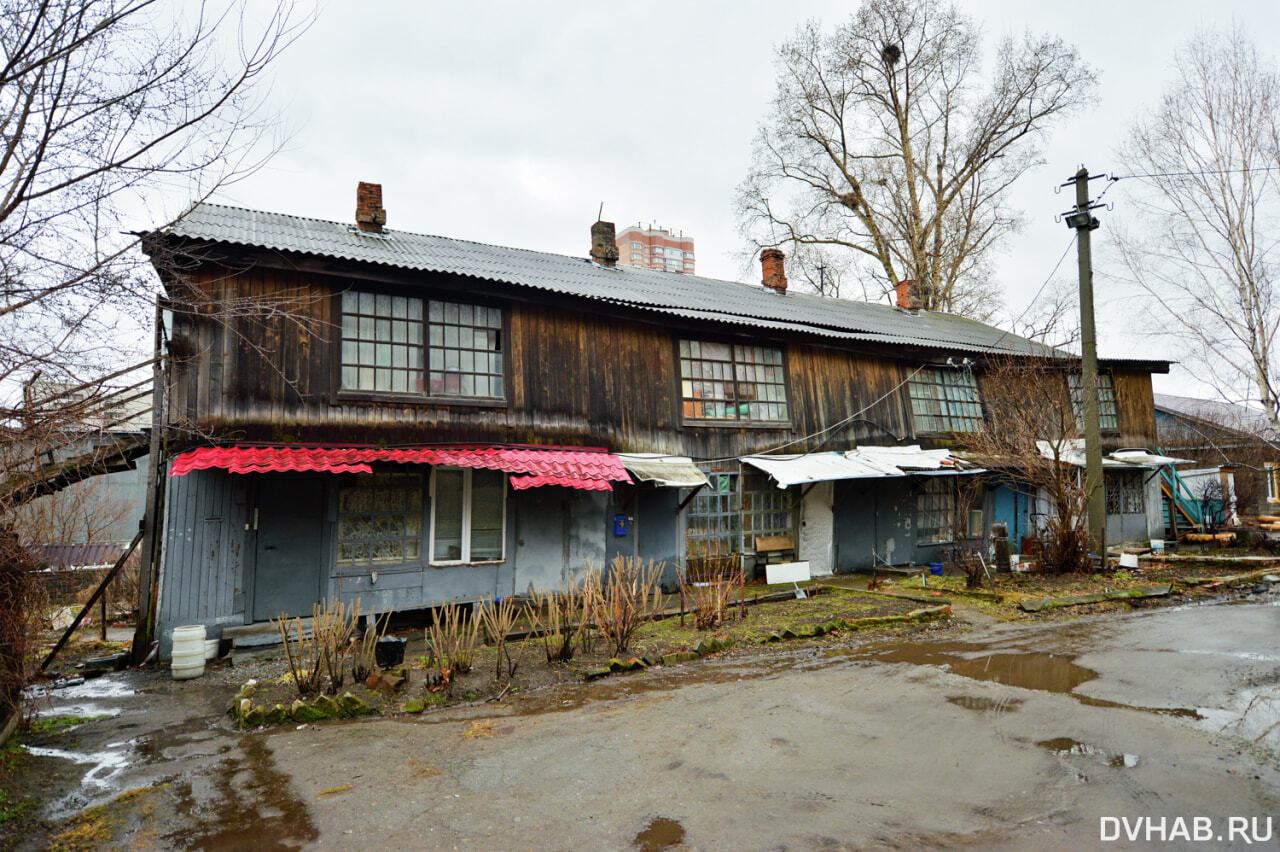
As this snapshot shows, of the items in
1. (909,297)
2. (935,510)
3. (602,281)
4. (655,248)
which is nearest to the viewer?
(602,281)

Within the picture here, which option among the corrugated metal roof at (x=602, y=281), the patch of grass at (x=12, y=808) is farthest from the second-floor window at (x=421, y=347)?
the patch of grass at (x=12, y=808)

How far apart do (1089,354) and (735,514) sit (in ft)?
25.9

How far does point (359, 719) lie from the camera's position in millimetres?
6566

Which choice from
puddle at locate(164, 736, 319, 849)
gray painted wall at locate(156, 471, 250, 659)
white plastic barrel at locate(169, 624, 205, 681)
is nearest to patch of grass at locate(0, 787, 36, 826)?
puddle at locate(164, 736, 319, 849)

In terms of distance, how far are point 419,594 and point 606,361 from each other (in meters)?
5.21

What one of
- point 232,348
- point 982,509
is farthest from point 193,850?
point 982,509

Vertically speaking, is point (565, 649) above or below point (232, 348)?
below

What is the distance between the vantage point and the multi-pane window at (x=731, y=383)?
1413cm

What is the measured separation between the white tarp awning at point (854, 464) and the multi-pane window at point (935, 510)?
0.92 m

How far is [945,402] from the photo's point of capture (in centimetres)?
1781

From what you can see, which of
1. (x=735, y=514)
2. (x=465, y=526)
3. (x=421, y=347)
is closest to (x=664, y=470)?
(x=735, y=514)

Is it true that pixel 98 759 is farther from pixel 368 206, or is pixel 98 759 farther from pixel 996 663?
pixel 368 206

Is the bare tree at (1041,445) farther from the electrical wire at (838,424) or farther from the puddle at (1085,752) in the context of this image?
the puddle at (1085,752)

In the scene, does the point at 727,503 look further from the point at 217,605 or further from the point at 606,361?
the point at 217,605
